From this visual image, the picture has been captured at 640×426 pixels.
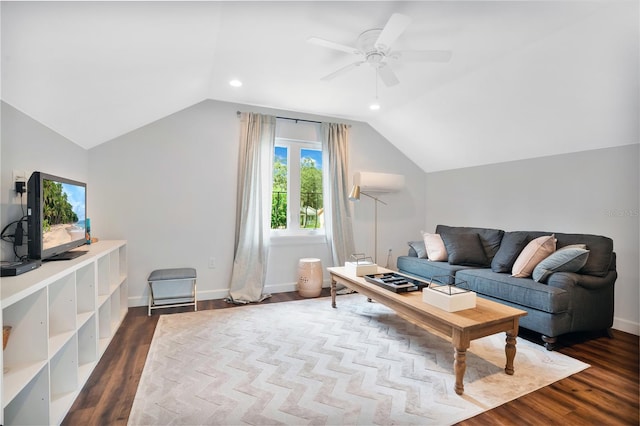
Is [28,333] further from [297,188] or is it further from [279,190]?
[297,188]

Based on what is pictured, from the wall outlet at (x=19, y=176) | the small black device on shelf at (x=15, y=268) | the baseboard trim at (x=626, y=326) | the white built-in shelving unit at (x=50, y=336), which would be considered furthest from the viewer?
the baseboard trim at (x=626, y=326)

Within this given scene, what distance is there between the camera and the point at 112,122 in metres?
3.02

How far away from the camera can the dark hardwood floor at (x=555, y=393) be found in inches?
66.4

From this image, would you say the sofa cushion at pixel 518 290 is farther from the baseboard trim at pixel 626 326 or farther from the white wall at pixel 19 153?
the white wall at pixel 19 153

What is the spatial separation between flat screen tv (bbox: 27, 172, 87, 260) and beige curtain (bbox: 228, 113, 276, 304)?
1635 millimetres

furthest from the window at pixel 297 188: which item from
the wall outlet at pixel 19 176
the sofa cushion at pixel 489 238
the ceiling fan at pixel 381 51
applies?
the wall outlet at pixel 19 176

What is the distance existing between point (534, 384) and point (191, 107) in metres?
4.18

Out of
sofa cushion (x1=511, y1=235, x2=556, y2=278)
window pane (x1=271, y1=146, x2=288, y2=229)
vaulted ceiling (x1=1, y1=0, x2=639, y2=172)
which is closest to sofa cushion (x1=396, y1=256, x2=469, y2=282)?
sofa cushion (x1=511, y1=235, x2=556, y2=278)

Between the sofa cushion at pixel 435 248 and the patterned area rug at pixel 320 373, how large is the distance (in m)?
1.19

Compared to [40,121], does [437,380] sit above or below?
below

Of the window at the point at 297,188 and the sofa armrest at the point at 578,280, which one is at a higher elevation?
the window at the point at 297,188

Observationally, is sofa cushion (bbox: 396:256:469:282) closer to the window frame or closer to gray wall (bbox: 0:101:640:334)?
gray wall (bbox: 0:101:640:334)

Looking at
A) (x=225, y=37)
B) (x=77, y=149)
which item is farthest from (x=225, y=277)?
(x=225, y=37)

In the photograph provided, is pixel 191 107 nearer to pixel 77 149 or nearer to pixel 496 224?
pixel 77 149
